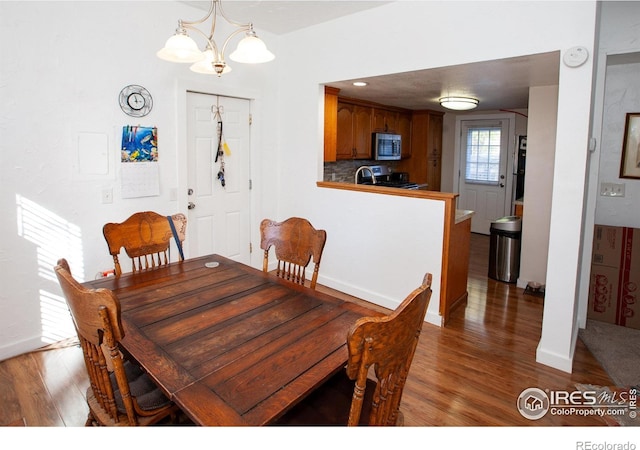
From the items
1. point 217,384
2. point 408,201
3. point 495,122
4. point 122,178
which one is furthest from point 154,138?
point 495,122

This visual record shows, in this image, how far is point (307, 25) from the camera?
3891 mm

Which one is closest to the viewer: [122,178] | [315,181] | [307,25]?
[122,178]

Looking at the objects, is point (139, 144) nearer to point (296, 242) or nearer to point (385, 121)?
point (296, 242)

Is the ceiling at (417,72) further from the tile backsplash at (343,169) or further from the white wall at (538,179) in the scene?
the tile backsplash at (343,169)

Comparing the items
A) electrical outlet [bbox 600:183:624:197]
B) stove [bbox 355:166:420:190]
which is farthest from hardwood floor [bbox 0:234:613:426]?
stove [bbox 355:166:420:190]

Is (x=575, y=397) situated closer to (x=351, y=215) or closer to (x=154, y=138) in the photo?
(x=351, y=215)

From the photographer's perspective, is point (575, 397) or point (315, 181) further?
point (315, 181)

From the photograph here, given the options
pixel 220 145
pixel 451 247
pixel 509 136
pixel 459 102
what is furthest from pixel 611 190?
pixel 220 145

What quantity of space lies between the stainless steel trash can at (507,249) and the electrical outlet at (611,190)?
1.01 metres

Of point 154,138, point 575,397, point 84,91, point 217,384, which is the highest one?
point 84,91

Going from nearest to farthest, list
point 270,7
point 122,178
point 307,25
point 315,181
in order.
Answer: point 122,178 < point 270,7 < point 307,25 < point 315,181

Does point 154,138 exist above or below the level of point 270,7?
below

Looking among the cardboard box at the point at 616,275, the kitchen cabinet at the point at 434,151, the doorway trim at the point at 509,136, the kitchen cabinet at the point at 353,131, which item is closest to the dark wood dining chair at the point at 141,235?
the kitchen cabinet at the point at 353,131

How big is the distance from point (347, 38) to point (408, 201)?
1.61 meters
